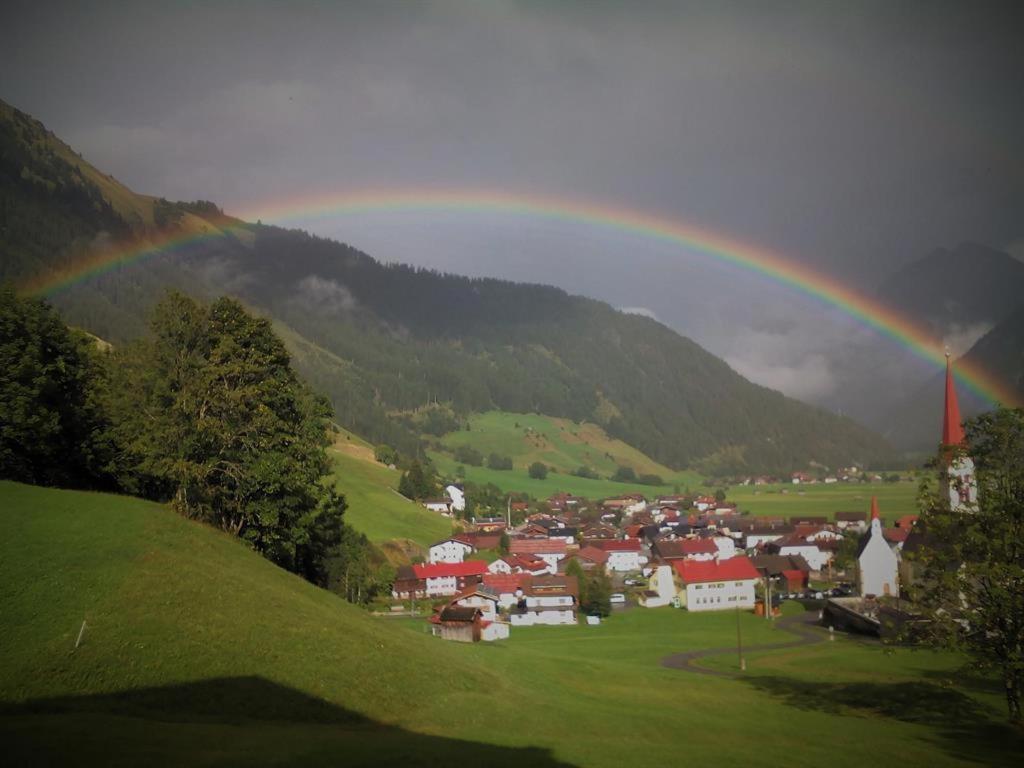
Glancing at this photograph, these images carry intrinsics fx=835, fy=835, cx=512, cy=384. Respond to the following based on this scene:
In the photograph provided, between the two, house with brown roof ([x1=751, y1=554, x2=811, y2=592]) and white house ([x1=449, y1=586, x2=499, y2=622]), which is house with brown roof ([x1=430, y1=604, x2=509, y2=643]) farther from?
house with brown roof ([x1=751, y1=554, x2=811, y2=592])

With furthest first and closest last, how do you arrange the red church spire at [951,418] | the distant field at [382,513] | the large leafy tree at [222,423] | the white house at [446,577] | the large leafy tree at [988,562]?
the distant field at [382,513] < the white house at [446,577] < the red church spire at [951,418] < the large leafy tree at [222,423] < the large leafy tree at [988,562]

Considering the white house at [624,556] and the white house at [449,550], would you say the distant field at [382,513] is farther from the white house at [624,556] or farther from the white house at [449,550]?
the white house at [624,556]

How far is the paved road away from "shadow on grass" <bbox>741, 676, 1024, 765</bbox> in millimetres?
5695

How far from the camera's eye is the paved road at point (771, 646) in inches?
2411

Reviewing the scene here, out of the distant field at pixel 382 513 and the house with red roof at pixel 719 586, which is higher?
the distant field at pixel 382 513

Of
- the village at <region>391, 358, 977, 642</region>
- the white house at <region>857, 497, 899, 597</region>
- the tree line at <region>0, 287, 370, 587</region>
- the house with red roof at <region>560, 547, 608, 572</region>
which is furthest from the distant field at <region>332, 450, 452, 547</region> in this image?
the tree line at <region>0, 287, 370, 587</region>

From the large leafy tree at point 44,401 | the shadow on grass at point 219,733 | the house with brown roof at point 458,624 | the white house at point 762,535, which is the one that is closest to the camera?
the shadow on grass at point 219,733

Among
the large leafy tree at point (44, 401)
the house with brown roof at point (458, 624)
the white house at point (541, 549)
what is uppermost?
the large leafy tree at point (44, 401)

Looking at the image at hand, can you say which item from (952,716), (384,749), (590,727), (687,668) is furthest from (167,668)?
(687,668)

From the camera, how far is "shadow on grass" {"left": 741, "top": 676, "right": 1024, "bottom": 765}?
3578cm

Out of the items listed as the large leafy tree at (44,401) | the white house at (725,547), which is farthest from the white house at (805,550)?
the large leafy tree at (44,401)

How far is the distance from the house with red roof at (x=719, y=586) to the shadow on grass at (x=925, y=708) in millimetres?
55425

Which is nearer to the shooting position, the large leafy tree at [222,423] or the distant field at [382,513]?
the large leafy tree at [222,423]

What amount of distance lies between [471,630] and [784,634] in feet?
106
